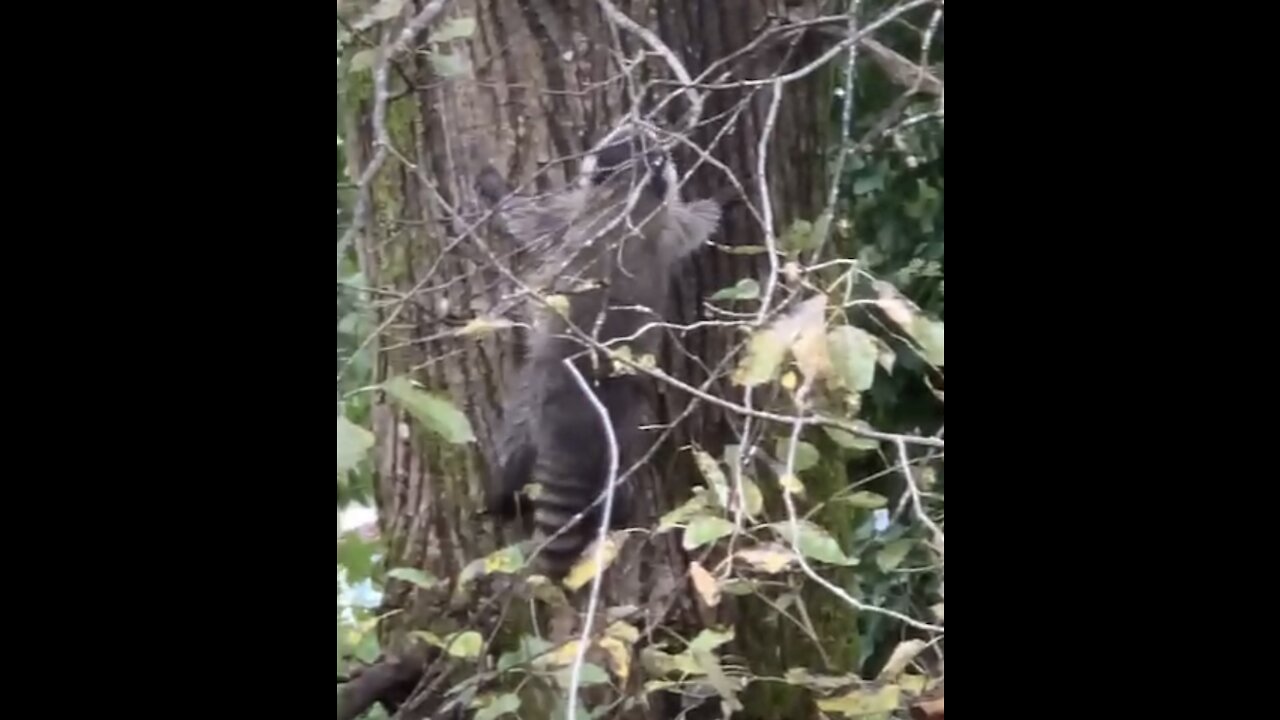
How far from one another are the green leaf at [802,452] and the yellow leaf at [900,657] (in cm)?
14

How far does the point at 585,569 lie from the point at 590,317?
0.17 metres

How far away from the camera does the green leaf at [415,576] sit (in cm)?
80

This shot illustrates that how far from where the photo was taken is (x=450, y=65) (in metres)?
0.81

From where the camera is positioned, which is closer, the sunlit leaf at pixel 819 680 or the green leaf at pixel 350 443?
the green leaf at pixel 350 443

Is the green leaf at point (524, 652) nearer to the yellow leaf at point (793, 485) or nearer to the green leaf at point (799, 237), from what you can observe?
the yellow leaf at point (793, 485)

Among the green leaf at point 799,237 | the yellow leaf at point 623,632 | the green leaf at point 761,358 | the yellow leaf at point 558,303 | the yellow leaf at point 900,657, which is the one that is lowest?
the yellow leaf at point 900,657

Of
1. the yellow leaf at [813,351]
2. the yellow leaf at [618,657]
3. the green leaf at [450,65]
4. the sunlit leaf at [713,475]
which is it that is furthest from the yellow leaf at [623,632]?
the green leaf at [450,65]

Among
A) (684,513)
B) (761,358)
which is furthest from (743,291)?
(684,513)
